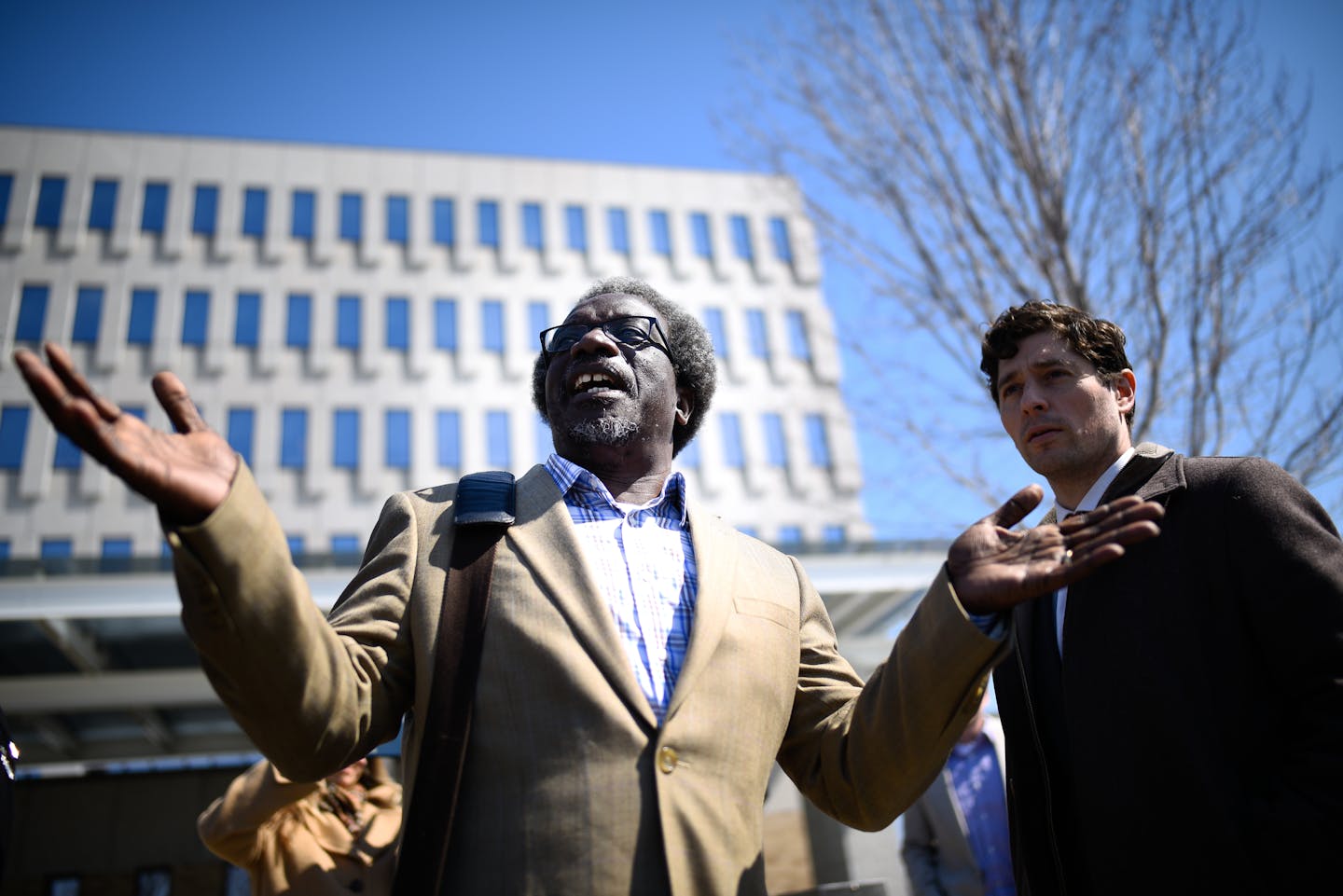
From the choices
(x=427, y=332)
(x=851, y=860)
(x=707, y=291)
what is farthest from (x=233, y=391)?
(x=851, y=860)

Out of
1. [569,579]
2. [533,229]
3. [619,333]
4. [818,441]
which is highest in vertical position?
[533,229]

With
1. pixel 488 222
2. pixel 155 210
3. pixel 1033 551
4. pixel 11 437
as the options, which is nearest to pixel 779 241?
pixel 488 222

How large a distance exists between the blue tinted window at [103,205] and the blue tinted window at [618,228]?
16478 mm

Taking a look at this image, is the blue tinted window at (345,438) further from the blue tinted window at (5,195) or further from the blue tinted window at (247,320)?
the blue tinted window at (5,195)

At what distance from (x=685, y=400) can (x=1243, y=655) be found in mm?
1769

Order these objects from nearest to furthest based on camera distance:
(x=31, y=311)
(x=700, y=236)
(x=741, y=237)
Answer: (x=31, y=311) < (x=700, y=236) < (x=741, y=237)

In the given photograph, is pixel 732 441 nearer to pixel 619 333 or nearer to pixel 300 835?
pixel 300 835

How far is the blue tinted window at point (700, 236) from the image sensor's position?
128ft

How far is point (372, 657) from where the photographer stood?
86.3 inches

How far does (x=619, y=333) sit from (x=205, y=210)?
36474 mm

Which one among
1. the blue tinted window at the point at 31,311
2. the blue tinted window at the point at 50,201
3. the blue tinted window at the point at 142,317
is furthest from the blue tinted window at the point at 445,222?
the blue tinted window at the point at 31,311

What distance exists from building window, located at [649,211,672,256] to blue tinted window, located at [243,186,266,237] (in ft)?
44.2

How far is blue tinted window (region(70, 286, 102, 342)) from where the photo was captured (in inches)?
1312

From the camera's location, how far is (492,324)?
1441 inches
